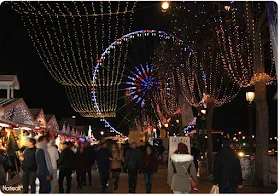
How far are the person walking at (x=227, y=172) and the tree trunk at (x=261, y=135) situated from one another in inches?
280

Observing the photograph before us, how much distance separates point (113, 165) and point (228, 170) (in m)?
7.06

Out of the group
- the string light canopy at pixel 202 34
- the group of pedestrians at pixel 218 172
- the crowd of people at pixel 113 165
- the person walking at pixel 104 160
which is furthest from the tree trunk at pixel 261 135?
the group of pedestrians at pixel 218 172

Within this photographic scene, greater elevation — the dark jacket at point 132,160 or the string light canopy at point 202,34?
the string light canopy at point 202,34

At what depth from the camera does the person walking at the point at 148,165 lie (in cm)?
1298

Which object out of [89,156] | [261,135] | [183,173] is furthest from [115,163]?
[183,173]

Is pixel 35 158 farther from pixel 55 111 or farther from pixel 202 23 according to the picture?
pixel 55 111

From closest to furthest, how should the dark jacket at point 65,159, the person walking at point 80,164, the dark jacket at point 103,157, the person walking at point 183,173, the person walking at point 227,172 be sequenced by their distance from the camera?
the person walking at point 227,172
the person walking at point 183,173
the dark jacket at point 65,159
the dark jacket at point 103,157
the person walking at point 80,164

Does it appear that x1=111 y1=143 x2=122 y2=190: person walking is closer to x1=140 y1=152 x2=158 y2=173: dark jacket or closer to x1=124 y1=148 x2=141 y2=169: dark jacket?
x1=124 y1=148 x2=141 y2=169: dark jacket

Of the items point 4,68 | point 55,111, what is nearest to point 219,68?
point 4,68

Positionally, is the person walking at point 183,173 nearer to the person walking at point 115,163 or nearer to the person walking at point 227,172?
the person walking at point 227,172

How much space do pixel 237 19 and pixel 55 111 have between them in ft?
162

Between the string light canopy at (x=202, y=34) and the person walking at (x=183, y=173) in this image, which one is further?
the string light canopy at (x=202, y=34)

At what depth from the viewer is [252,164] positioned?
1802cm

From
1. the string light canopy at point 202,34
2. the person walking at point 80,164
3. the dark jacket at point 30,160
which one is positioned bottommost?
the person walking at point 80,164
